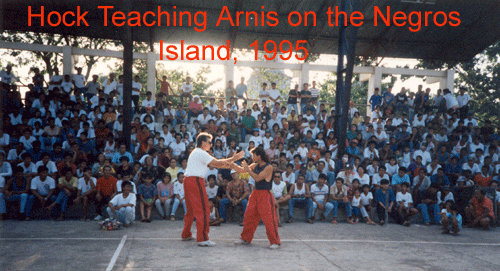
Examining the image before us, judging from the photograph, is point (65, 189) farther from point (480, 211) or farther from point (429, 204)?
point (480, 211)

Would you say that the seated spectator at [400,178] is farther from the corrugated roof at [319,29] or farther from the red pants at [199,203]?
the corrugated roof at [319,29]

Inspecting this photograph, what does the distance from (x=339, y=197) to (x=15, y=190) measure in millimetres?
7542

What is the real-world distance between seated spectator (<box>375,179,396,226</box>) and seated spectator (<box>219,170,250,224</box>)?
330 cm

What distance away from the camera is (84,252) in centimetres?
567

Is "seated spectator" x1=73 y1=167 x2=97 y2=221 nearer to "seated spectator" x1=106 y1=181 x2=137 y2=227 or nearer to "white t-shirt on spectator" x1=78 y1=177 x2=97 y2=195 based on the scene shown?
"white t-shirt on spectator" x1=78 y1=177 x2=97 y2=195

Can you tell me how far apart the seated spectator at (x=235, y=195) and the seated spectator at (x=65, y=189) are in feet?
11.2

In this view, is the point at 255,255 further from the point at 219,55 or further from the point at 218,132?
the point at 219,55

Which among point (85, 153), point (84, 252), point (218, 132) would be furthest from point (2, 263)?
point (218, 132)

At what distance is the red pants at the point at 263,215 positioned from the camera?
20.3 ft

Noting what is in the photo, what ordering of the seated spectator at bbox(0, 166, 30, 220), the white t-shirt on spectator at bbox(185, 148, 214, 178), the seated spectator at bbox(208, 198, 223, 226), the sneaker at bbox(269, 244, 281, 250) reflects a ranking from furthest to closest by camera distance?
the seated spectator at bbox(0, 166, 30, 220), the seated spectator at bbox(208, 198, 223, 226), the white t-shirt on spectator at bbox(185, 148, 214, 178), the sneaker at bbox(269, 244, 281, 250)

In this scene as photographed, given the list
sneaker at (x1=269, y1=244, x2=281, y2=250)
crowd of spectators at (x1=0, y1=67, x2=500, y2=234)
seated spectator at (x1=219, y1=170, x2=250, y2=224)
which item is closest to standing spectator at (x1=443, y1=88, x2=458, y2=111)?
crowd of spectators at (x1=0, y1=67, x2=500, y2=234)

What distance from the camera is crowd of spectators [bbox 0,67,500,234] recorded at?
9.21 meters

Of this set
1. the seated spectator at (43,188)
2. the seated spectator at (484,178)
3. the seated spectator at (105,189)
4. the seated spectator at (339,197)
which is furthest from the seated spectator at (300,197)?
the seated spectator at (43,188)

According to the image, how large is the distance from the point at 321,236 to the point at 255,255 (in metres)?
2.24
